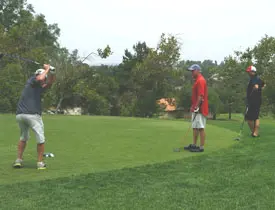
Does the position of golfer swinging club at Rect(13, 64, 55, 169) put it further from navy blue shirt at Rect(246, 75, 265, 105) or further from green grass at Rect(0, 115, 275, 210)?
navy blue shirt at Rect(246, 75, 265, 105)

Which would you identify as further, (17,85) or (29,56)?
(29,56)

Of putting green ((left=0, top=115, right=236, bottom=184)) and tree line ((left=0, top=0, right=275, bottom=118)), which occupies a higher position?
tree line ((left=0, top=0, right=275, bottom=118))

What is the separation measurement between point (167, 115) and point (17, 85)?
40.8 feet

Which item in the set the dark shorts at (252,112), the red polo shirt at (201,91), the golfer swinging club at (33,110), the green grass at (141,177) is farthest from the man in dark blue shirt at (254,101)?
the golfer swinging club at (33,110)

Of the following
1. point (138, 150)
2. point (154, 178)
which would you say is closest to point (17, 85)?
point (138, 150)

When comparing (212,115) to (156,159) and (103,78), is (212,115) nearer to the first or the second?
(103,78)

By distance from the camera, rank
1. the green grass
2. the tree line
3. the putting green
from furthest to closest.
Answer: the tree line < the putting green < the green grass

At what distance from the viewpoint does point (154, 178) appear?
5.56 meters

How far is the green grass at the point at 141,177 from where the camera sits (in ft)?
14.5

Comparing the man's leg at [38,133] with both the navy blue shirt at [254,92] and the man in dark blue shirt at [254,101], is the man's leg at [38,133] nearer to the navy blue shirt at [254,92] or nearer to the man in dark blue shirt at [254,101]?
the man in dark blue shirt at [254,101]

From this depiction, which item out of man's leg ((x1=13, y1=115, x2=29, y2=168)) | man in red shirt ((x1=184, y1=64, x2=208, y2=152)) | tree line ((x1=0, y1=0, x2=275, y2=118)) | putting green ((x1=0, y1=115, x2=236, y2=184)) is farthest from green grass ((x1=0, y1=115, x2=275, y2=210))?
tree line ((x1=0, y1=0, x2=275, y2=118))

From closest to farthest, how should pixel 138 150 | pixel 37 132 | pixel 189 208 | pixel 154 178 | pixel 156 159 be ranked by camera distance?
pixel 189 208, pixel 154 178, pixel 37 132, pixel 156 159, pixel 138 150

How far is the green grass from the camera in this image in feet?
14.5

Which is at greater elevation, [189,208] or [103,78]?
[103,78]
